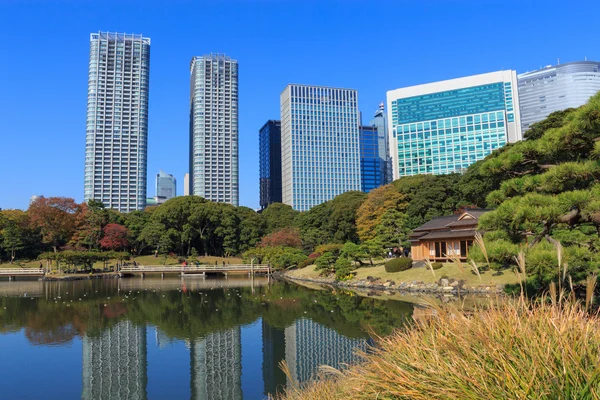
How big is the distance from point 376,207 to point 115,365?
3216cm

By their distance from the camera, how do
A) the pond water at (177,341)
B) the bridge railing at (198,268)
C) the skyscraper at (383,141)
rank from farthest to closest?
1. the skyscraper at (383,141)
2. the bridge railing at (198,268)
3. the pond water at (177,341)

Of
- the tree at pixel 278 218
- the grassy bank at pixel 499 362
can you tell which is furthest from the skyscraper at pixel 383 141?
the grassy bank at pixel 499 362

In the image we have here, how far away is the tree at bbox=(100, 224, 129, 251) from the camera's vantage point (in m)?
50.9

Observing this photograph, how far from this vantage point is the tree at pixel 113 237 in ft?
167

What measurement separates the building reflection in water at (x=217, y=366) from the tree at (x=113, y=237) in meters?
40.3

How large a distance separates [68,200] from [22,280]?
12625 mm

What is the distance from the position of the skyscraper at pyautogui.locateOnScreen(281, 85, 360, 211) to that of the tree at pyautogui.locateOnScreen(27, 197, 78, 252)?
56918 mm

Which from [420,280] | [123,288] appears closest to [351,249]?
[420,280]

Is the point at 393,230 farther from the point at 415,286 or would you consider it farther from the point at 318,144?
the point at 318,144

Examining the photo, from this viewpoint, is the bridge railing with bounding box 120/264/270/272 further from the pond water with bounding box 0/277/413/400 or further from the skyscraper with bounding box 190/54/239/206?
the skyscraper with bounding box 190/54/239/206

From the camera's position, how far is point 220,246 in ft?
202

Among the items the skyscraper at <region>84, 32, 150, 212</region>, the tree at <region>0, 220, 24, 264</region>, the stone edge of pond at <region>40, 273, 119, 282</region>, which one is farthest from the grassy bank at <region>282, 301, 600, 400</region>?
the skyscraper at <region>84, 32, 150, 212</region>

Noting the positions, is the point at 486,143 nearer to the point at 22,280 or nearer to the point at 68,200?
the point at 68,200

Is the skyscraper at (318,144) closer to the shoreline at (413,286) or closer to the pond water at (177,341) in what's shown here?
the shoreline at (413,286)
